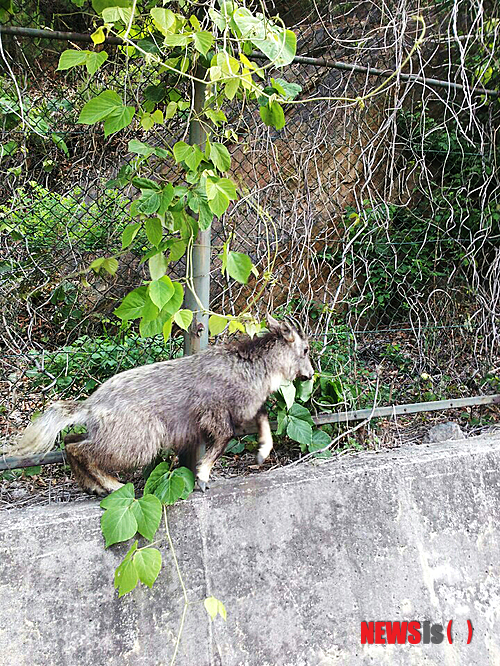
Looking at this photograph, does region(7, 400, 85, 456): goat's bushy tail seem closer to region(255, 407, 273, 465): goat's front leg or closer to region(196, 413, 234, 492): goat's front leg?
region(196, 413, 234, 492): goat's front leg

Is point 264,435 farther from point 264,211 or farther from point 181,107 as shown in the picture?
point 181,107

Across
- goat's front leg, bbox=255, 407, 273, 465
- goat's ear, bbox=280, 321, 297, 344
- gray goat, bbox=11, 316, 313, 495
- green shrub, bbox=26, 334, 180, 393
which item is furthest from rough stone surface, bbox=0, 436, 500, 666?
green shrub, bbox=26, 334, 180, 393

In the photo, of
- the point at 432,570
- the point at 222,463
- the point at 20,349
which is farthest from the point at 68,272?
the point at 432,570

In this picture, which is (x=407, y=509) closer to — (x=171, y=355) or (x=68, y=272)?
(x=171, y=355)

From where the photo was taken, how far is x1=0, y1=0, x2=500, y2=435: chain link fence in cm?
288

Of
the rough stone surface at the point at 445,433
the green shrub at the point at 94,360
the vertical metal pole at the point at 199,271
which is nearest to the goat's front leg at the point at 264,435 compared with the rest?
the vertical metal pole at the point at 199,271

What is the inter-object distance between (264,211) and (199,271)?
713mm

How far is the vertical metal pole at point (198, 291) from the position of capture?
2215 millimetres

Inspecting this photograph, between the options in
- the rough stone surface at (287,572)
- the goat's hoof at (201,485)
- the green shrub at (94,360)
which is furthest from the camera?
the green shrub at (94,360)

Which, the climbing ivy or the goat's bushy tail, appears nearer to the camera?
the climbing ivy

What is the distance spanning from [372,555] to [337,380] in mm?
1007

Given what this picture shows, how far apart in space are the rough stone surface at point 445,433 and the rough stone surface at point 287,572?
34cm

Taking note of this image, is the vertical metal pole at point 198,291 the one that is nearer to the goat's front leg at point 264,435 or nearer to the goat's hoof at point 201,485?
the goat's hoof at point 201,485

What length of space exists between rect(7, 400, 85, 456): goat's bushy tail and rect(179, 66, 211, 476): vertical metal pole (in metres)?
0.57
